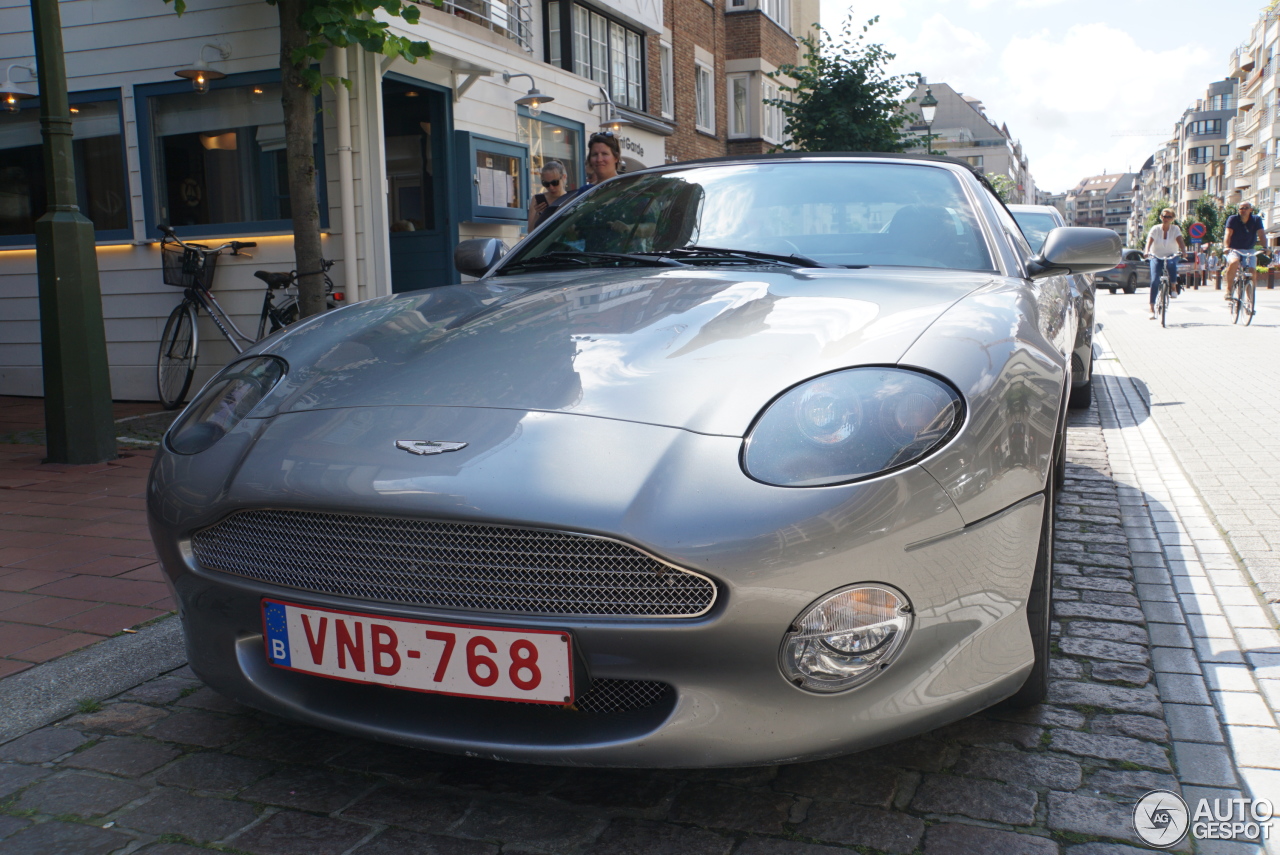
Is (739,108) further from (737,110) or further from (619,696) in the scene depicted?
(619,696)

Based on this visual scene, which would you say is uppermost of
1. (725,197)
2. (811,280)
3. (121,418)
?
(725,197)

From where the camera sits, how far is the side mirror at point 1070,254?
2988 millimetres

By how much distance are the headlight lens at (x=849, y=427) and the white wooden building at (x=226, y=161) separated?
277 inches

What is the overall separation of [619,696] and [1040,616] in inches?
36.1

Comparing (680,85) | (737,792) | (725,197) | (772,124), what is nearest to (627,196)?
(725,197)

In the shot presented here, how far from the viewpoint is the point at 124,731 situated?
237 centimetres

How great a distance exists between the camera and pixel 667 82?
19250 mm

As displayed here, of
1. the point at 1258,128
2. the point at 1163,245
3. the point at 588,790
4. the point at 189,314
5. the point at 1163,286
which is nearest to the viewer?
the point at 588,790

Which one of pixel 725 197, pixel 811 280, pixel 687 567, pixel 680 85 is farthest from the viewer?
pixel 680 85

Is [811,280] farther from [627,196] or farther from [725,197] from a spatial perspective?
[627,196]

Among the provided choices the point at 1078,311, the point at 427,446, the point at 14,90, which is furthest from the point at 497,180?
the point at 427,446

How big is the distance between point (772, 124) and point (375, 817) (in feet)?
80.2

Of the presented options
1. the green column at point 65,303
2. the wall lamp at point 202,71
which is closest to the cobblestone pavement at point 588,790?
the green column at point 65,303

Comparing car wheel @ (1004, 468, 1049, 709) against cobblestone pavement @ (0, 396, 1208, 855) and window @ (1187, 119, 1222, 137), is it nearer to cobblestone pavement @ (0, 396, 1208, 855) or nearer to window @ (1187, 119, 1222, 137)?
cobblestone pavement @ (0, 396, 1208, 855)
